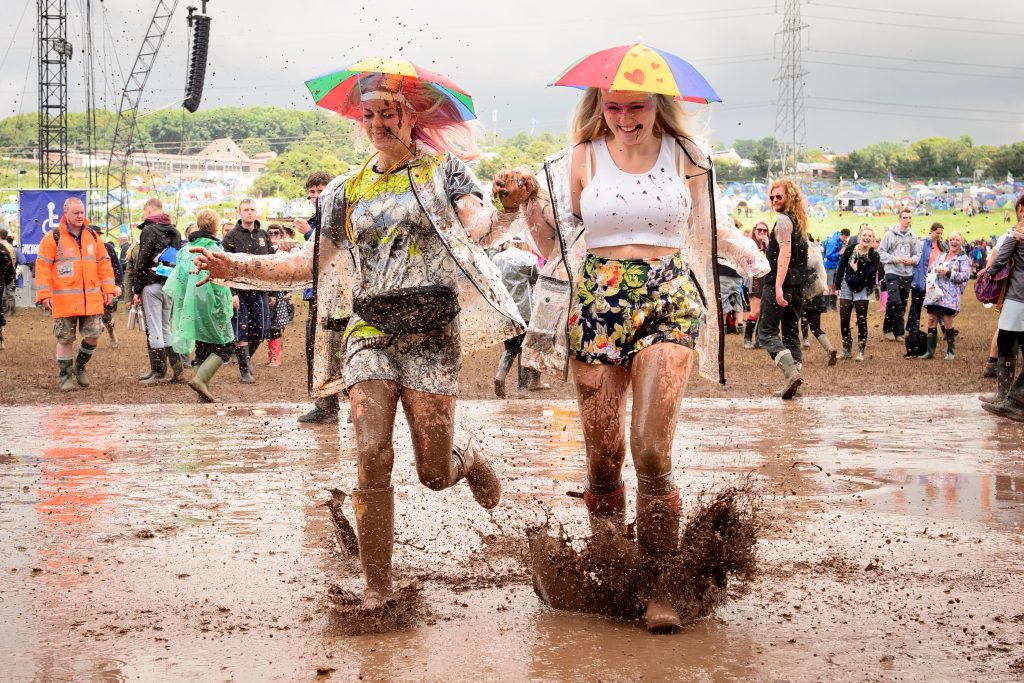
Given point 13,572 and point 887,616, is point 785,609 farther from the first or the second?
point 13,572

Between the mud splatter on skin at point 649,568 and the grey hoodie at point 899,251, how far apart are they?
48.6 ft

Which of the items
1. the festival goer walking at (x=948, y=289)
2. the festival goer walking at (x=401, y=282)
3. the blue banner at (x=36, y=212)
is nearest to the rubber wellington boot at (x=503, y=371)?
the festival goer walking at (x=401, y=282)

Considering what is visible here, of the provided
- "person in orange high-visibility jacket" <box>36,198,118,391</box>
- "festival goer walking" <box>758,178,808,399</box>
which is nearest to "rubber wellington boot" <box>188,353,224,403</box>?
"person in orange high-visibility jacket" <box>36,198,118,391</box>

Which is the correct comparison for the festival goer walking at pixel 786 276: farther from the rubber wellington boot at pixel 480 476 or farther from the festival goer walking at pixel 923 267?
the rubber wellington boot at pixel 480 476

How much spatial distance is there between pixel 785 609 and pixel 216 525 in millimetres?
3104

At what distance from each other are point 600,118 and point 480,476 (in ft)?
5.34

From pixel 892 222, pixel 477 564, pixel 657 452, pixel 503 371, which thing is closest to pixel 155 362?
pixel 503 371

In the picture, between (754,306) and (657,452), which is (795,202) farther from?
(657,452)

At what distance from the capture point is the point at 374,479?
4.75 metres

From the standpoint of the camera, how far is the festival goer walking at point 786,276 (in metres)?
12.5

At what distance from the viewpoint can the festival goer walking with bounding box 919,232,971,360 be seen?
55.0 ft

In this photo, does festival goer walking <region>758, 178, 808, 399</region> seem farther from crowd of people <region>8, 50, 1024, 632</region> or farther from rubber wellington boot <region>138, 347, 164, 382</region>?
crowd of people <region>8, 50, 1024, 632</region>

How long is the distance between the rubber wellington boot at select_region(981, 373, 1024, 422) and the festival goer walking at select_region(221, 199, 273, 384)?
308 inches

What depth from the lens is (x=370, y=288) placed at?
15.9ft
